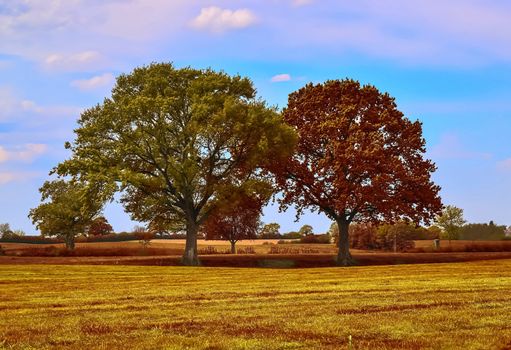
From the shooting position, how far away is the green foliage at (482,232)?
102231 millimetres

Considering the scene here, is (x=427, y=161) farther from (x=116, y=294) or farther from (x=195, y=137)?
(x=116, y=294)

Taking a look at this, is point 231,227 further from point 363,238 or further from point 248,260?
point 363,238

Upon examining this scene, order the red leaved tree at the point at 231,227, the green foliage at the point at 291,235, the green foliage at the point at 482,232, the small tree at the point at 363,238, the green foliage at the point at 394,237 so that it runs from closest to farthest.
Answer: the red leaved tree at the point at 231,227, the green foliage at the point at 394,237, the small tree at the point at 363,238, the green foliage at the point at 482,232, the green foliage at the point at 291,235

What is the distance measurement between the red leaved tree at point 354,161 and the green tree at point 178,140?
4846 millimetres

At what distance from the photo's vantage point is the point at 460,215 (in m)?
104

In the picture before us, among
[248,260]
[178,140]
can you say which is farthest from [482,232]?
[178,140]

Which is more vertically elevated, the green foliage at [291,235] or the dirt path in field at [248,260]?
the green foliage at [291,235]

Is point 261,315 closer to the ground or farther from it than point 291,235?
closer to the ground

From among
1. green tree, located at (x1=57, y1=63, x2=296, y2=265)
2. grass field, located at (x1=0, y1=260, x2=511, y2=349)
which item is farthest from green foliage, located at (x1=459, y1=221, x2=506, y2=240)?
grass field, located at (x1=0, y1=260, x2=511, y2=349)

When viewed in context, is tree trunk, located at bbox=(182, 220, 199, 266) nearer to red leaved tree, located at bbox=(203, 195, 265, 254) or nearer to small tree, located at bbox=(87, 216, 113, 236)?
red leaved tree, located at bbox=(203, 195, 265, 254)

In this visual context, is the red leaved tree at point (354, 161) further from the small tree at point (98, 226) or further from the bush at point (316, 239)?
the bush at point (316, 239)

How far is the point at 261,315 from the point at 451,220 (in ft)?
305

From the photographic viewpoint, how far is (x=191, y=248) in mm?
55344

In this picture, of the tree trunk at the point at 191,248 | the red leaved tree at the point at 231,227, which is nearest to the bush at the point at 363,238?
the red leaved tree at the point at 231,227
